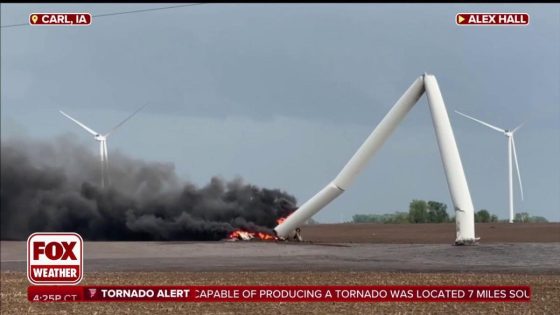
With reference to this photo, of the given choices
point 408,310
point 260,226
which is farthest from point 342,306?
point 260,226

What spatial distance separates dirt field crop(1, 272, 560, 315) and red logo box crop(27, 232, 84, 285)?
7.45 m

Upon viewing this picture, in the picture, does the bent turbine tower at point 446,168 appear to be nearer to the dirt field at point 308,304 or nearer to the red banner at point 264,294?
the dirt field at point 308,304

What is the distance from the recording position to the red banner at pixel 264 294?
945 inches

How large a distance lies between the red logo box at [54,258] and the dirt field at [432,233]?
88.0 feet

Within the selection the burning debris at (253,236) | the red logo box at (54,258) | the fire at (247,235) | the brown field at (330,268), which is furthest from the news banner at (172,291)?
the fire at (247,235)

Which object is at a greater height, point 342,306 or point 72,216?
point 72,216

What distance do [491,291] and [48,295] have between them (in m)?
14.3

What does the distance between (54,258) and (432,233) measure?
43103mm

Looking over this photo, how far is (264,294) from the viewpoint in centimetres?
2511

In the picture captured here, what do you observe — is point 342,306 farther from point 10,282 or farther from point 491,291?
point 10,282

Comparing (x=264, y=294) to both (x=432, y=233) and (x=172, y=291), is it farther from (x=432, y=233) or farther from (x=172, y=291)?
(x=432, y=233)

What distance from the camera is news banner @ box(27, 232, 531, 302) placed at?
22.7 meters

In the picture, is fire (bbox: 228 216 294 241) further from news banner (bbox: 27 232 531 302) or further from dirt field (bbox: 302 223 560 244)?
news banner (bbox: 27 232 531 302)

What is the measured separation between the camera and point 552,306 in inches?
1160
